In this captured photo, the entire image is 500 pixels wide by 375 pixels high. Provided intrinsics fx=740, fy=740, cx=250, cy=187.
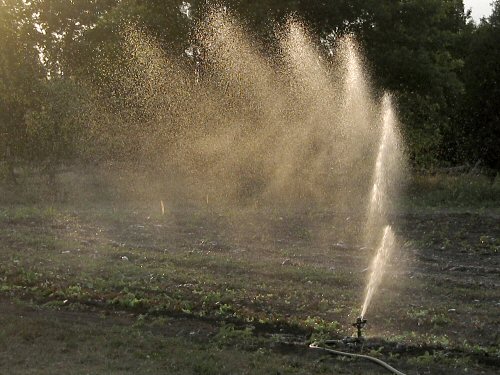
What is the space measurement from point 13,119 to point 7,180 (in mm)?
1595

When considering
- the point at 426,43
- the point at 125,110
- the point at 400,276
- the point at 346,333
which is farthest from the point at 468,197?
the point at 346,333

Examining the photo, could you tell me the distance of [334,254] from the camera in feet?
34.8

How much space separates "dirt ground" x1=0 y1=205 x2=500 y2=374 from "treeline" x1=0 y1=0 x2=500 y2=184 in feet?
18.8

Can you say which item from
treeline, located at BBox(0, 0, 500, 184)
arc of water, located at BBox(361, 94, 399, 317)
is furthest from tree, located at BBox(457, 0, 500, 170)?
arc of water, located at BBox(361, 94, 399, 317)

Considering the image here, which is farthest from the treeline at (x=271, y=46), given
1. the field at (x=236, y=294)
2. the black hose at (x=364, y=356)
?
the black hose at (x=364, y=356)

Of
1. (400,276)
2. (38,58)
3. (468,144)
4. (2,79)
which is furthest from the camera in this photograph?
(468,144)

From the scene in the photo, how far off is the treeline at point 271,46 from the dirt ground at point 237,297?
5745mm

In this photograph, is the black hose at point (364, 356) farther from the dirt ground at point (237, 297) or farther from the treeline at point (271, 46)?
the treeline at point (271, 46)

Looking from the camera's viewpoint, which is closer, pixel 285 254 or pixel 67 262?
pixel 67 262

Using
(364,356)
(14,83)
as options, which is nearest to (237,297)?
(364,356)

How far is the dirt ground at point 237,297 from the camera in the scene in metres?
5.84

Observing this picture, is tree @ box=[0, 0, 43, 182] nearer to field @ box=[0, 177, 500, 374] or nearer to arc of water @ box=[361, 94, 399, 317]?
field @ box=[0, 177, 500, 374]

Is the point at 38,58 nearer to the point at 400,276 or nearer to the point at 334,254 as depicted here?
the point at 334,254

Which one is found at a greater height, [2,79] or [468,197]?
[2,79]
